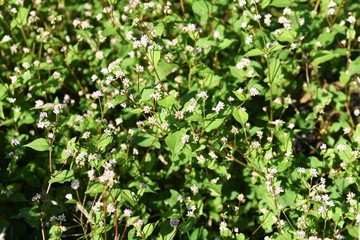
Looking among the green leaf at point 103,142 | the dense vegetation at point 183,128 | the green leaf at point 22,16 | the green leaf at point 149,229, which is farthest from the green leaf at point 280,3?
the green leaf at point 22,16

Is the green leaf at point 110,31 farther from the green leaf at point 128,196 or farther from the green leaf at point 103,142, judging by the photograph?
the green leaf at point 128,196

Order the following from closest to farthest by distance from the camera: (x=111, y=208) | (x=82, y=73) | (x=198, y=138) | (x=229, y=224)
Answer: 1. (x=111, y=208)
2. (x=198, y=138)
3. (x=229, y=224)
4. (x=82, y=73)

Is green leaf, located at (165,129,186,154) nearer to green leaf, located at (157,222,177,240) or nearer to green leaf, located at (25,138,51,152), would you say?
green leaf, located at (157,222,177,240)

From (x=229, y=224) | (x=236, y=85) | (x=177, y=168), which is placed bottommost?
(x=229, y=224)

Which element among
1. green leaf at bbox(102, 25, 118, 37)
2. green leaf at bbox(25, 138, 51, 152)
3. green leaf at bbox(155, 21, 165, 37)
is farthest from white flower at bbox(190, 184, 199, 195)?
green leaf at bbox(102, 25, 118, 37)

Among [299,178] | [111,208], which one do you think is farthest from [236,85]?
[111,208]

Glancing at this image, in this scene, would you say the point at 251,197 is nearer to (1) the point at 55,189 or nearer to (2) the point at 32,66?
(1) the point at 55,189

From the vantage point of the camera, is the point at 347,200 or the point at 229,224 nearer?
the point at 347,200
